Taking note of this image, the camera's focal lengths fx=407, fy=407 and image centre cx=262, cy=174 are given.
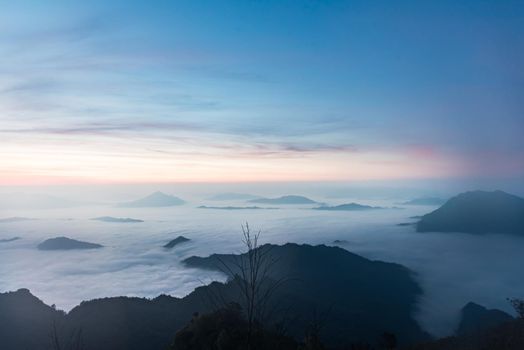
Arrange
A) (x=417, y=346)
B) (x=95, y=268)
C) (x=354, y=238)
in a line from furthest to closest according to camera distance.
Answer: (x=354, y=238)
(x=95, y=268)
(x=417, y=346)

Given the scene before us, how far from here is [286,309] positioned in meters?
41.0

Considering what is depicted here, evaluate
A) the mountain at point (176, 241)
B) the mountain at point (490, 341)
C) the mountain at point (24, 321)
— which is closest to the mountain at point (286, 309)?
the mountain at point (24, 321)

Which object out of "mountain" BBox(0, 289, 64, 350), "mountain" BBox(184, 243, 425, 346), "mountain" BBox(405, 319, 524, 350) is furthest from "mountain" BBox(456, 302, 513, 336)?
"mountain" BBox(0, 289, 64, 350)

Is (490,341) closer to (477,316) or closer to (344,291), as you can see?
(344,291)

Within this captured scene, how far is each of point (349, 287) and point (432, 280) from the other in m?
53.9

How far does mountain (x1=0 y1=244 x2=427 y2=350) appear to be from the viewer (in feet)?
196

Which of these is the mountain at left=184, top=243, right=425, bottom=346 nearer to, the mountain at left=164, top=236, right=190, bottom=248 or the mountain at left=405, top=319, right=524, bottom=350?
the mountain at left=405, top=319, right=524, bottom=350

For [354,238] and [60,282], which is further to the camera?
[354,238]

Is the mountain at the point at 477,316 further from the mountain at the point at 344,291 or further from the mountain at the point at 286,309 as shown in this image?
the mountain at the point at 286,309

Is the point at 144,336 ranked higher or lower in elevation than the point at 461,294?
higher

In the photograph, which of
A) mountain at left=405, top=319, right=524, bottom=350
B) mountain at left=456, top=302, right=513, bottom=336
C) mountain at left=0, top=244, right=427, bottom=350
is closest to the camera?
mountain at left=405, top=319, right=524, bottom=350

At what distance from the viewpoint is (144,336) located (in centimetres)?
6069

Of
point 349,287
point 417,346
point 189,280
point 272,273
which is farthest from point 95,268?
point 417,346

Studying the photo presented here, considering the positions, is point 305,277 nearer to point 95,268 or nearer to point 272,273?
point 272,273
